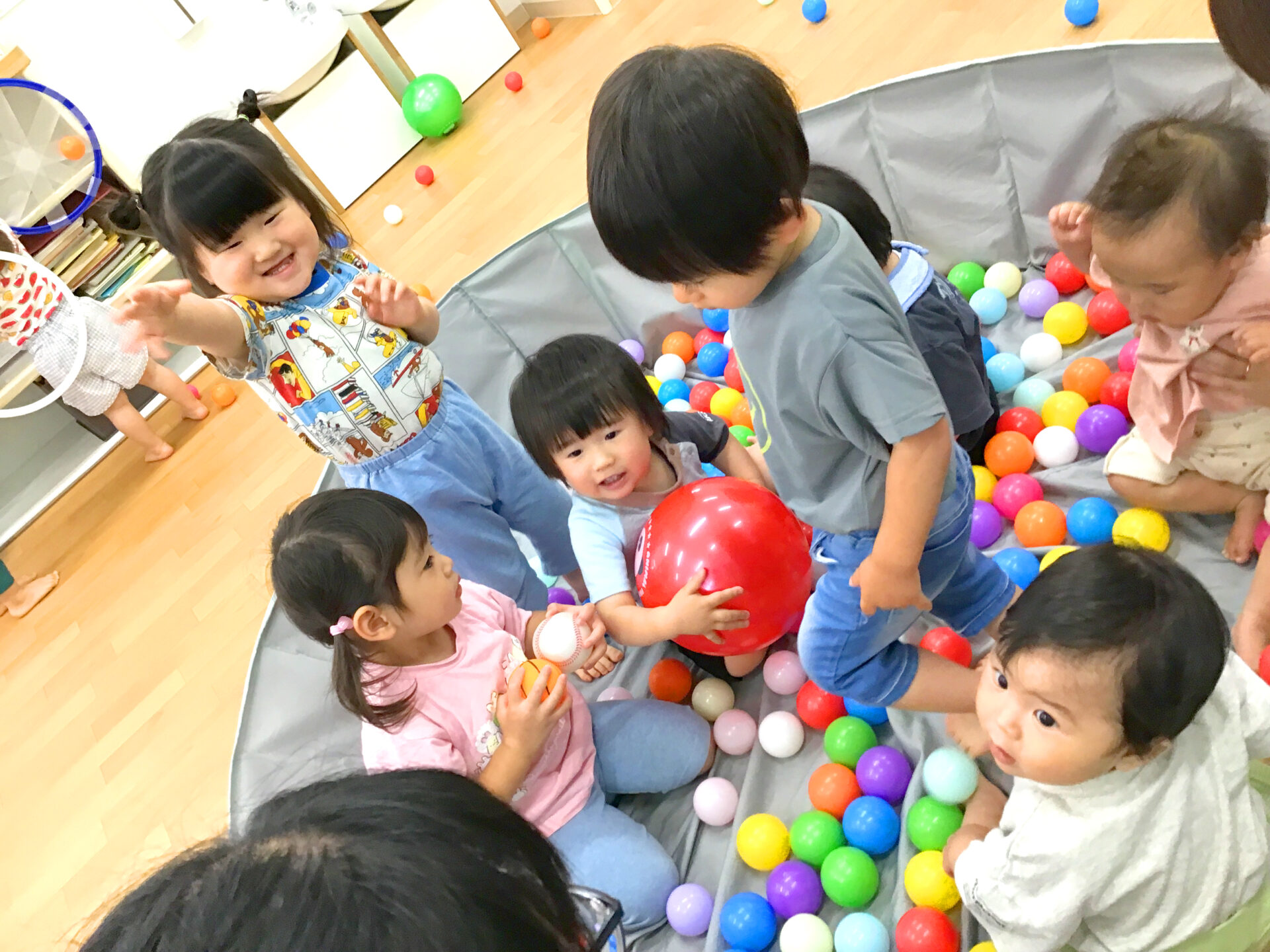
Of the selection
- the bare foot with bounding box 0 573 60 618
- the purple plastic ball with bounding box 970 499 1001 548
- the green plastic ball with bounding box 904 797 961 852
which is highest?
the bare foot with bounding box 0 573 60 618

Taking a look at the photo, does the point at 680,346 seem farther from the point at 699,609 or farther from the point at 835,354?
the point at 835,354

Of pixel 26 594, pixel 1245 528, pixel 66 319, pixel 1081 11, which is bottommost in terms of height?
pixel 1245 528

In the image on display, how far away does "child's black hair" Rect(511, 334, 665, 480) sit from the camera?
44.4 inches

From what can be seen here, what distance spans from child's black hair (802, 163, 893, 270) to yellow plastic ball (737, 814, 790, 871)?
69 centimetres

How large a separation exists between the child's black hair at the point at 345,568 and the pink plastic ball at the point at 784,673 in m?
0.52

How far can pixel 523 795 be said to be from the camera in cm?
108

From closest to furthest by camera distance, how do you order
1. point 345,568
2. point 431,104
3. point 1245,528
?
point 345,568 → point 1245,528 → point 431,104

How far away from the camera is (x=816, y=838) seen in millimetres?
1119

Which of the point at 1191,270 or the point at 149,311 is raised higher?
the point at 149,311

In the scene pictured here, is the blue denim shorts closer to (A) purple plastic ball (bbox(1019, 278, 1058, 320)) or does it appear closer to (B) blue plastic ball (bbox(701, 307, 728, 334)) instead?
(A) purple plastic ball (bbox(1019, 278, 1058, 320))

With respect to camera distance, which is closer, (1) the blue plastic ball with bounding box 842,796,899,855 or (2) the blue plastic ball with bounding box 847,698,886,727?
(1) the blue plastic ball with bounding box 842,796,899,855

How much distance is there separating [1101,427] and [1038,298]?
12.2 inches

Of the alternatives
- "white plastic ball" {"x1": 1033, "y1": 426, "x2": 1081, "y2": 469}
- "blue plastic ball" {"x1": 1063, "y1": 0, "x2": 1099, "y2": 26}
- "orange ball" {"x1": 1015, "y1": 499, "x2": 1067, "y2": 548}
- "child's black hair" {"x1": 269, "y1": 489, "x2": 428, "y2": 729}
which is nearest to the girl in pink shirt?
"child's black hair" {"x1": 269, "y1": 489, "x2": 428, "y2": 729}

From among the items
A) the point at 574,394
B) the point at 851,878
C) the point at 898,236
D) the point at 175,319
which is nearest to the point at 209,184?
the point at 175,319
